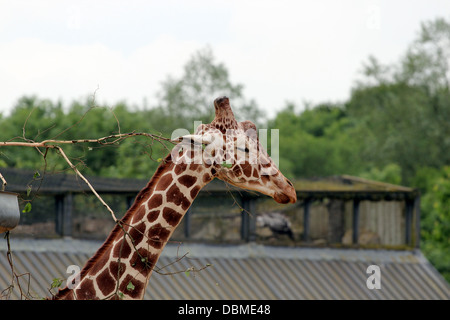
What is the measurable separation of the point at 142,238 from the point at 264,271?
1431cm

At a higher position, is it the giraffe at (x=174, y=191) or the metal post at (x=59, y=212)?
the giraffe at (x=174, y=191)

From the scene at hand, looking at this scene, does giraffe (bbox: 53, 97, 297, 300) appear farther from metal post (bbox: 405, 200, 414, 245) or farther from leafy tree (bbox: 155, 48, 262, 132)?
leafy tree (bbox: 155, 48, 262, 132)

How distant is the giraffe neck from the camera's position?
910cm

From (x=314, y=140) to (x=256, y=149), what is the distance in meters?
73.2

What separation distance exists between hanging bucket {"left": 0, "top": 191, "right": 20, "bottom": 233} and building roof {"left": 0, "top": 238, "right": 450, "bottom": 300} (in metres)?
12.4

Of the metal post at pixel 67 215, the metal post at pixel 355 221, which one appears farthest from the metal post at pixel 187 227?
the metal post at pixel 355 221

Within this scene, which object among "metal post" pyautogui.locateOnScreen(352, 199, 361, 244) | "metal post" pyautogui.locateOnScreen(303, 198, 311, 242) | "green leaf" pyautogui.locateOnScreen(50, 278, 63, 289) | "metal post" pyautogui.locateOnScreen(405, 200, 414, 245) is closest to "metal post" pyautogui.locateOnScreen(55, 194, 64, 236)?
"metal post" pyautogui.locateOnScreen(303, 198, 311, 242)

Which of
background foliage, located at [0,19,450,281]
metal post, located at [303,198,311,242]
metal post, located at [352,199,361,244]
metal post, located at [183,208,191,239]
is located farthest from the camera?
background foliage, located at [0,19,450,281]

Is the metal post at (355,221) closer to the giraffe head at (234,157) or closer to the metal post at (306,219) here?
the metal post at (306,219)

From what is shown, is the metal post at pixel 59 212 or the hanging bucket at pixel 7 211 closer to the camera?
the hanging bucket at pixel 7 211

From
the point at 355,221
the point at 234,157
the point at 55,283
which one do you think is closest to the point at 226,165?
the point at 234,157

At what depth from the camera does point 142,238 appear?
30.3ft

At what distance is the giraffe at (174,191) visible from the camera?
9133 millimetres
